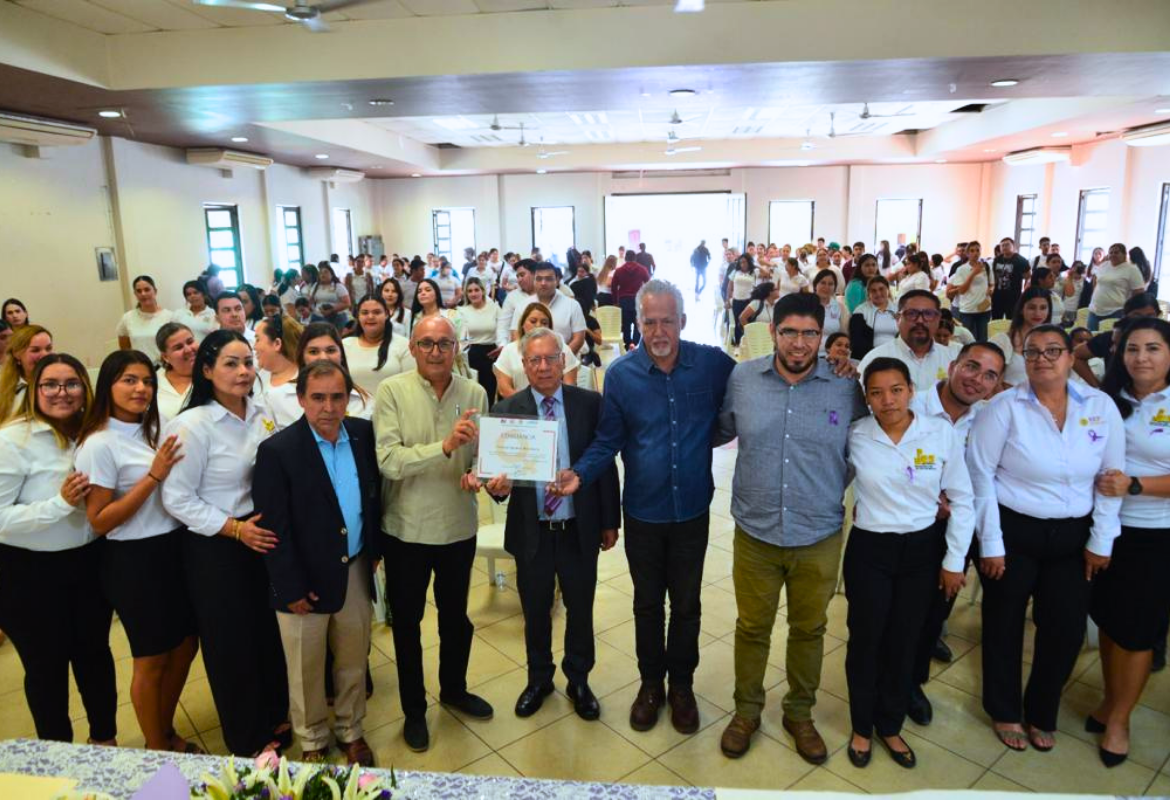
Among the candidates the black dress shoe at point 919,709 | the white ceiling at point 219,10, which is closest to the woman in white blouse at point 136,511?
the black dress shoe at point 919,709

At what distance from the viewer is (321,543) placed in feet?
8.70

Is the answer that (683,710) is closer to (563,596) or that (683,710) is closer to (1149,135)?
(563,596)

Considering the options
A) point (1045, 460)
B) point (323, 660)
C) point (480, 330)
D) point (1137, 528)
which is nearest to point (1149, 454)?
point (1137, 528)

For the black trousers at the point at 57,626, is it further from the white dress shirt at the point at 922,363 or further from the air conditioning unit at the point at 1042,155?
the air conditioning unit at the point at 1042,155

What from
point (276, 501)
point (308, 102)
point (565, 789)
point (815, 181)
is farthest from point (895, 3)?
point (815, 181)

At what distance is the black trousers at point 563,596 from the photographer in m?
3.12

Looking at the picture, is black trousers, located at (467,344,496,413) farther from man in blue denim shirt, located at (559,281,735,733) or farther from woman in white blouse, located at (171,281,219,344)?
man in blue denim shirt, located at (559,281,735,733)

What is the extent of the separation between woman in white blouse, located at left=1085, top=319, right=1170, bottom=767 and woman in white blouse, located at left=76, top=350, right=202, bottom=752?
10.9 feet

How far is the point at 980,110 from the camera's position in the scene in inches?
518

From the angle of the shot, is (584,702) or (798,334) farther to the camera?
(584,702)

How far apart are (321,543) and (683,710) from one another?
1.61 meters

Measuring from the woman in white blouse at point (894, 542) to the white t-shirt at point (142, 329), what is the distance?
609 centimetres

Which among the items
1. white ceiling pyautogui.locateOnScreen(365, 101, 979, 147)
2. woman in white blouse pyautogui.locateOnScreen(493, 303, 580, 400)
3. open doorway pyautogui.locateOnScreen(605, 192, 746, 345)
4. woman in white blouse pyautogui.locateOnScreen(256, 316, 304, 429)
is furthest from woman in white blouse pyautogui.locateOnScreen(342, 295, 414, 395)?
open doorway pyautogui.locateOnScreen(605, 192, 746, 345)

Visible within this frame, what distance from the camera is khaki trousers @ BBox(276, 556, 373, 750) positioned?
8.94 ft
